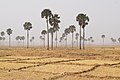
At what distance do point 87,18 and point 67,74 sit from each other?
249 feet

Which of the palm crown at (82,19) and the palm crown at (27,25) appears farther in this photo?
the palm crown at (27,25)

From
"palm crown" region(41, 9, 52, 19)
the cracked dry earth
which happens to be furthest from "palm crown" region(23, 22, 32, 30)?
the cracked dry earth

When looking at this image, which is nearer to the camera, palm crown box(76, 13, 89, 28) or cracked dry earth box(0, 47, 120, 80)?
cracked dry earth box(0, 47, 120, 80)

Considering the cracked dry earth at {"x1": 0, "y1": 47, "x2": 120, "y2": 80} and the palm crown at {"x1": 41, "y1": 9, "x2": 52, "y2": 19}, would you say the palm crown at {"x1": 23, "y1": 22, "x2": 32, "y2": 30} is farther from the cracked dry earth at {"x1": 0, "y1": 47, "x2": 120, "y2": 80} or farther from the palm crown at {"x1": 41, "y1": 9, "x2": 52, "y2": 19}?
the cracked dry earth at {"x1": 0, "y1": 47, "x2": 120, "y2": 80}

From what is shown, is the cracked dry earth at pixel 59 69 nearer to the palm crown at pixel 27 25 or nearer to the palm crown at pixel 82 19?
the palm crown at pixel 82 19

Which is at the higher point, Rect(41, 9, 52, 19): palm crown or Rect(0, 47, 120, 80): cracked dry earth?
Rect(41, 9, 52, 19): palm crown

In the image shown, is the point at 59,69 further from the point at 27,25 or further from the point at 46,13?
the point at 27,25

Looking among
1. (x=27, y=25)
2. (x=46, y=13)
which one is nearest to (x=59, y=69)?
(x=46, y=13)

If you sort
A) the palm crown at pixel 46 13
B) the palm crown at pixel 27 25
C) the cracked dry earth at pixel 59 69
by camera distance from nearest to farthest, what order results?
the cracked dry earth at pixel 59 69 → the palm crown at pixel 46 13 → the palm crown at pixel 27 25

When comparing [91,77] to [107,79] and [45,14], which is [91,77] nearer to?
[107,79]

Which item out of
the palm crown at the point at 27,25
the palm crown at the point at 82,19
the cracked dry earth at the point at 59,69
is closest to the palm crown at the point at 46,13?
the palm crown at the point at 82,19

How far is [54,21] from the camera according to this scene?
10700 cm

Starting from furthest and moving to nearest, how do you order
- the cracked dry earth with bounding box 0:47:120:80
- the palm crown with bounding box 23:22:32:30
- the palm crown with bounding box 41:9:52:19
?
the palm crown with bounding box 23:22:32:30 → the palm crown with bounding box 41:9:52:19 → the cracked dry earth with bounding box 0:47:120:80

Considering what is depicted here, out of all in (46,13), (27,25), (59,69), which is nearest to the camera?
(59,69)
